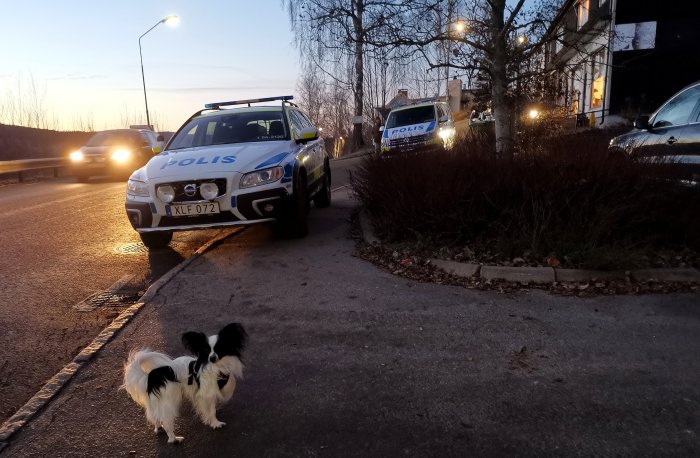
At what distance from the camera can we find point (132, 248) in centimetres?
710

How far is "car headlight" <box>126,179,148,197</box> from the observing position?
608 centimetres

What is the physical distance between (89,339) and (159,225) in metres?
2.28

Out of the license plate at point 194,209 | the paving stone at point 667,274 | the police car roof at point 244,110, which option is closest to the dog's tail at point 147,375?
the license plate at point 194,209

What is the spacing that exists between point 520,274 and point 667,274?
1.33 meters

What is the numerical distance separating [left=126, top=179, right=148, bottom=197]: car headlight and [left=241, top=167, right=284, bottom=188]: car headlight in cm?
122

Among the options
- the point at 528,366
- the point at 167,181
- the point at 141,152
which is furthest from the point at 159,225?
the point at 141,152

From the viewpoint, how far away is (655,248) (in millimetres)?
5180

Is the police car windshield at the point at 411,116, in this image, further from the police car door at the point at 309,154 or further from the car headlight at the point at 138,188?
the car headlight at the point at 138,188

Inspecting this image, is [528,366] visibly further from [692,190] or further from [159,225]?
[159,225]

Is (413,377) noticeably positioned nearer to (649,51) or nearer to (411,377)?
(411,377)

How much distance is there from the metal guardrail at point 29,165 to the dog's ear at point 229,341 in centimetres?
1857

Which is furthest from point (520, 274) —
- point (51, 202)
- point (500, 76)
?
point (51, 202)

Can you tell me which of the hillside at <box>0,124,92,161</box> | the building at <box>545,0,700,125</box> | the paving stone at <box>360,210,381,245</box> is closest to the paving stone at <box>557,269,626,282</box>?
the paving stone at <box>360,210,381,245</box>

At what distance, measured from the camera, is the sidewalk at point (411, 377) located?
2.58m
